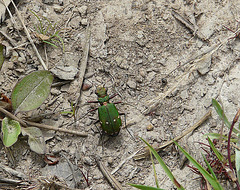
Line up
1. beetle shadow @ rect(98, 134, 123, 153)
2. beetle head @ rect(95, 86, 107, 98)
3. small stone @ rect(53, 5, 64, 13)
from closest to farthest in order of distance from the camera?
beetle shadow @ rect(98, 134, 123, 153), beetle head @ rect(95, 86, 107, 98), small stone @ rect(53, 5, 64, 13)

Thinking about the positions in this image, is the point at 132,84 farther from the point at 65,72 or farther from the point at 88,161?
the point at 88,161

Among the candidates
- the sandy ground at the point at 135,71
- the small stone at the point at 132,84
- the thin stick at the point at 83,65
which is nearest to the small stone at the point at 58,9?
the sandy ground at the point at 135,71

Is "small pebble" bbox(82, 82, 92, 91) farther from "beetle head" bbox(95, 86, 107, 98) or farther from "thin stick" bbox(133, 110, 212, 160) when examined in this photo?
"thin stick" bbox(133, 110, 212, 160)

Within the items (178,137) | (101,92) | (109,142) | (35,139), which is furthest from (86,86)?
(178,137)

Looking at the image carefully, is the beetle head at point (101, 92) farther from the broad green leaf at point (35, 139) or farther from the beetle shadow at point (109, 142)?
the broad green leaf at point (35, 139)

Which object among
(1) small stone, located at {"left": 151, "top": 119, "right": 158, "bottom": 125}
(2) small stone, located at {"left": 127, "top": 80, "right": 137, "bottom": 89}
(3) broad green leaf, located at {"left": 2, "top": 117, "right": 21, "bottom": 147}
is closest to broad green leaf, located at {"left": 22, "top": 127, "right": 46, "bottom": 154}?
(3) broad green leaf, located at {"left": 2, "top": 117, "right": 21, "bottom": 147}

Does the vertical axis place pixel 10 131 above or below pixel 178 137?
below
